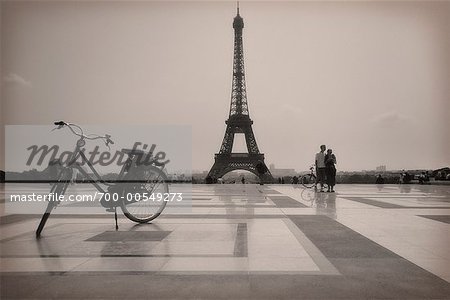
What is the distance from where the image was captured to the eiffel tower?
4828cm

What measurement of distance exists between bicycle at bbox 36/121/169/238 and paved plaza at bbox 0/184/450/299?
1.29 ft

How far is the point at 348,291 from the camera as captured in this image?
290cm

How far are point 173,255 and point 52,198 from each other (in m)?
2.43

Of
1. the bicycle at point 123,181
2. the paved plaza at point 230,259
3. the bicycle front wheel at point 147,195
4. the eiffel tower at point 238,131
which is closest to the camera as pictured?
the paved plaza at point 230,259

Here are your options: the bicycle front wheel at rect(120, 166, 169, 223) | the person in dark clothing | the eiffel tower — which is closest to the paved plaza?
the bicycle front wheel at rect(120, 166, 169, 223)

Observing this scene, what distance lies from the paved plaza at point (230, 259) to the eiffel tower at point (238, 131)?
39066mm

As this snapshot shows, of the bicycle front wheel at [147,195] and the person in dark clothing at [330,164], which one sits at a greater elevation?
the person in dark clothing at [330,164]

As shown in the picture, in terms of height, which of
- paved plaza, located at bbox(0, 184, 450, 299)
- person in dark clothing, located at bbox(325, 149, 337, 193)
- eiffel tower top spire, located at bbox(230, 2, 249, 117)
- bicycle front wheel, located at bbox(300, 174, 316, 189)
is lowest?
paved plaza, located at bbox(0, 184, 450, 299)

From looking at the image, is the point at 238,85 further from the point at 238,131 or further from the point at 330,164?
the point at 330,164

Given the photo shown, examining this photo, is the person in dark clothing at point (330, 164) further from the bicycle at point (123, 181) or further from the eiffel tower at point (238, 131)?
the eiffel tower at point (238, 131)

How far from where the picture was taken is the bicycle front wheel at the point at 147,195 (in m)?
6.20

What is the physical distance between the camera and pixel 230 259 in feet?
12.9

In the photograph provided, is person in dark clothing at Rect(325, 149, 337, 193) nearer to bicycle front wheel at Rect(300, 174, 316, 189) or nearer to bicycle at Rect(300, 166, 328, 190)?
bicycle at Rect(300, 166, 328, 190)

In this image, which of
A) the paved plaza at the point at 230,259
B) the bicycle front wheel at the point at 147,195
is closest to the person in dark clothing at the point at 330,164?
the paved plaza at the point at 230,259
